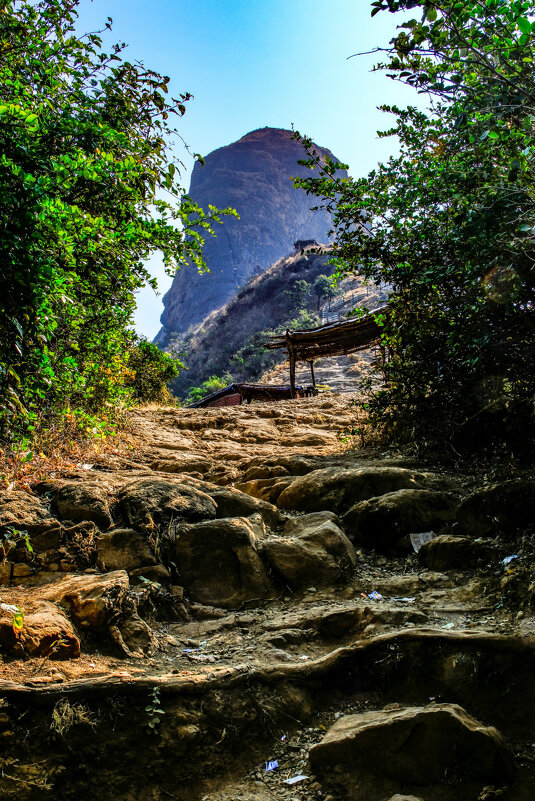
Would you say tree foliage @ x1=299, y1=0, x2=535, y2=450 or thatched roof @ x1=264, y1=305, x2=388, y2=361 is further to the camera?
thatched roof @ x1=264, y1=305, x2=388, y2=361

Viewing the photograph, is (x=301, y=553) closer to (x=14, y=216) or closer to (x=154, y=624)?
(x=154, y=624)

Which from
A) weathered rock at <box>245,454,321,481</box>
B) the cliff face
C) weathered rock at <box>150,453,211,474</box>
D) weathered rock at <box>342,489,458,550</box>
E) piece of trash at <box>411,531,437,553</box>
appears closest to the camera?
piece of trash at <box>411,531,437,553</box>

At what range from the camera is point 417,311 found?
541 centimetres

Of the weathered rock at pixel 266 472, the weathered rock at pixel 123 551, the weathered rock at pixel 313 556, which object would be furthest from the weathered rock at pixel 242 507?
the weathered rock at pixel 266 472

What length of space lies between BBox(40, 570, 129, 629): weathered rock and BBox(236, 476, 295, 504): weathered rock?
2.44m

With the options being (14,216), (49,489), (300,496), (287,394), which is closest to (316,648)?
(300,496)

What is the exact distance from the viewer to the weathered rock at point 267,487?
526 cm

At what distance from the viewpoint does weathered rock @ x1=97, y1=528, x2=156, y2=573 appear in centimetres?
337

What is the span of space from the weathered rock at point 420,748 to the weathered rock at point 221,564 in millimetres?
1465

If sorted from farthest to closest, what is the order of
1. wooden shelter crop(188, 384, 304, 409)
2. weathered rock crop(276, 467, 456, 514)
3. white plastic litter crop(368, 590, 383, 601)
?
wooden shelter crop(188, 384, 304, 409) → weathered rock crop(276, 467, 456, 514) → white plastic litter crop(368, 590, 383, 601)

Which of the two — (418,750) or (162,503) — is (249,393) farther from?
(418,750)

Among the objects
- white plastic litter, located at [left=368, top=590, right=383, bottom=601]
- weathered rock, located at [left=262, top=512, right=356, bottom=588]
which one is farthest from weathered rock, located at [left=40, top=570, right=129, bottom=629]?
white plastic litter, located at [left=368, top=590, right=383, bottom=601]

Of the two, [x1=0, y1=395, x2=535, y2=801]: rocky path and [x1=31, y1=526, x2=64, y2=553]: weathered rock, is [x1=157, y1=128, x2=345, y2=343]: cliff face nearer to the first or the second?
[x1=0, y1=395, x2=535, y2=801]: rocky path

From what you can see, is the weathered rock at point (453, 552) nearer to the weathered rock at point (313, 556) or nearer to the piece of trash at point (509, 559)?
the piece of trash at point (509, 559)
